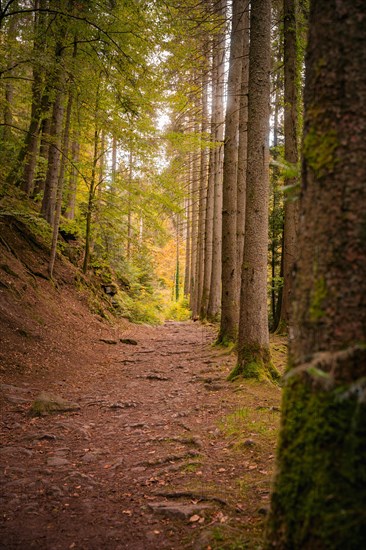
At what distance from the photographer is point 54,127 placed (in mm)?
10102

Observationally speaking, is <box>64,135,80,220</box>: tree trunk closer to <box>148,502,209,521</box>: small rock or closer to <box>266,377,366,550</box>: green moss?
<box>148,502,209,521</box>: small rock

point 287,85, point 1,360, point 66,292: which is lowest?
point 1,360

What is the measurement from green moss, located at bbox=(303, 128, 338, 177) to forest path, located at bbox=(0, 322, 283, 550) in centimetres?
235

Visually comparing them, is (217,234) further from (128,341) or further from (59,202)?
(59,202)

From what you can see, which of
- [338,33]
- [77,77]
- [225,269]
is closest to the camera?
[338,33]

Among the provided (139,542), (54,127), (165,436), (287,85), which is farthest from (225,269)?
(139,542)

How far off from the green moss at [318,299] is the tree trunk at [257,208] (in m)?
4.97

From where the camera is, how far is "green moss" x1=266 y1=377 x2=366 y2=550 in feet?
4.56

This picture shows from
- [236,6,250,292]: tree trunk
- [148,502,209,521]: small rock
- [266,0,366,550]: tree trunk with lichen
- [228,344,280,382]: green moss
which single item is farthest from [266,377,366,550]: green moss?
[236,6,250,292]: tree trunk

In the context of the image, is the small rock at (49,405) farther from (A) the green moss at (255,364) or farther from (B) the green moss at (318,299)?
(B) the green moss at (318,299)

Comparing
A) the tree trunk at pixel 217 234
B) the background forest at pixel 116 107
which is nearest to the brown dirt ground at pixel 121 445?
the background forest at pixel 116 107

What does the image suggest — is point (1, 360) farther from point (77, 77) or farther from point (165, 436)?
point (77, 77)

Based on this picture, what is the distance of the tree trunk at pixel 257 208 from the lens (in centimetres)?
651

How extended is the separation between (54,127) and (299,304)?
1042 centimetres
